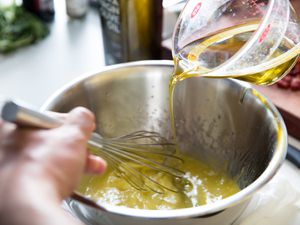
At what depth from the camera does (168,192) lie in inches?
24.6

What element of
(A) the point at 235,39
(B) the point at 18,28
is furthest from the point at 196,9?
(B) the point at 18,28

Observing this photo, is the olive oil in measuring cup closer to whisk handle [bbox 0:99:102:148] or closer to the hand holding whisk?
the hand holding whisk

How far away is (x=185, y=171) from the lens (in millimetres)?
684

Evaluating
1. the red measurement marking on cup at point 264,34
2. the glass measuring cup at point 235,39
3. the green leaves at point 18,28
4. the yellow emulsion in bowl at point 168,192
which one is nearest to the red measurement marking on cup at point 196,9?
the glass measuring cup at point 235,39

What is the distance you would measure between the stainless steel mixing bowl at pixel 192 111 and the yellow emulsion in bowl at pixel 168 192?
20 mm

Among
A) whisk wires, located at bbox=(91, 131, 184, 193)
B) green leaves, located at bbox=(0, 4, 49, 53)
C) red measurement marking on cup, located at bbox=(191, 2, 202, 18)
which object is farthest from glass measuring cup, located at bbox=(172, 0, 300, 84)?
green leaves, located at bbox=(0, 4, 49, 53)

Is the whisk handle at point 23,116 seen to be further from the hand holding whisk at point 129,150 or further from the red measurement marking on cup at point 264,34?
the red measurement marking on cup at point 264,34

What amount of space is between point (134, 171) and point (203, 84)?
6.4 inches

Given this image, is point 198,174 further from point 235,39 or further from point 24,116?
point 24,116

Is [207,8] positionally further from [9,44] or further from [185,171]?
[9,44]

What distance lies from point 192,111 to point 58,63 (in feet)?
1.16

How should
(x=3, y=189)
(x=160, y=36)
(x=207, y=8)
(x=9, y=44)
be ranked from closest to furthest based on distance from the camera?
(x=3, y=189) < (x=207, y=8) < (x=160, y=36) < (x=9, y=44)

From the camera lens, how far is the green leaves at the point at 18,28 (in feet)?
3.08

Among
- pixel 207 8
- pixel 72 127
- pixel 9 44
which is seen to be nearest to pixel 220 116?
pixel 207 8
